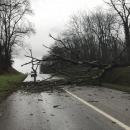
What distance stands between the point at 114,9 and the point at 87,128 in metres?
39.7

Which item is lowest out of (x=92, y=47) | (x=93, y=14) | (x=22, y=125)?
(x=22, y=125)

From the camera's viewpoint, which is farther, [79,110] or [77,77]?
[77,77]

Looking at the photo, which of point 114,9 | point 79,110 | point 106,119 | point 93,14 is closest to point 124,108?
point 79,110

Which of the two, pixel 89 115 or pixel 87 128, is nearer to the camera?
pixel 87 128

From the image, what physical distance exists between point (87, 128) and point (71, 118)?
5.37ft

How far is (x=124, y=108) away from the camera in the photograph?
11031mm

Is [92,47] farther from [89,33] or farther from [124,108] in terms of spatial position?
[124,108]

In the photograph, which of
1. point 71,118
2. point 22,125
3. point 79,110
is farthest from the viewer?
point 79,110

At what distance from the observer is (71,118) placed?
30.6 feet

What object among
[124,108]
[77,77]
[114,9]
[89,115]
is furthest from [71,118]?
[114,9]

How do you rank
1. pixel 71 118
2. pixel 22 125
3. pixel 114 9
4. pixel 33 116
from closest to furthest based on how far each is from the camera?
pixel 22 125 < pixel 71 118 < pixel 33 116 < pixel 114 9

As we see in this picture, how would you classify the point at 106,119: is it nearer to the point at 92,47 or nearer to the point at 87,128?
the point at 87,128

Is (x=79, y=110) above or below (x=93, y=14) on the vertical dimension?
below

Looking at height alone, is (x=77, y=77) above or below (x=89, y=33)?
below
